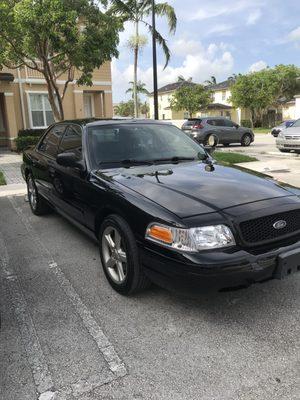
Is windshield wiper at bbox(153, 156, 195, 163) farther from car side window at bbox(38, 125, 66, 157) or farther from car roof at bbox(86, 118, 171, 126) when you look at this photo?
car side window at bbox(38, 125, 66, 157)

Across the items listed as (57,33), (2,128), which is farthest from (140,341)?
(2,128)

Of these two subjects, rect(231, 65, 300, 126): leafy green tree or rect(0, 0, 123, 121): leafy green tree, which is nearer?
rect(0, 0, 123, 121): leafy green tree

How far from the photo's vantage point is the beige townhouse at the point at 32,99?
60.8 ft

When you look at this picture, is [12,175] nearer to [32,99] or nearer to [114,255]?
[114,255]

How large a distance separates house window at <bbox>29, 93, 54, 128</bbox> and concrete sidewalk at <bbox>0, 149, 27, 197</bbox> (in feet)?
9.99

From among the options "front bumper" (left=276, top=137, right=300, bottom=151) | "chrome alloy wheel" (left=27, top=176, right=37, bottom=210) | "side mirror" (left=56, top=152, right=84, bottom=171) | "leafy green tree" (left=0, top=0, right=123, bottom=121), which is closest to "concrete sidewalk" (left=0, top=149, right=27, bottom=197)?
"chrome alloy wheel" (left=27, top=176, right=37, bottom=210)

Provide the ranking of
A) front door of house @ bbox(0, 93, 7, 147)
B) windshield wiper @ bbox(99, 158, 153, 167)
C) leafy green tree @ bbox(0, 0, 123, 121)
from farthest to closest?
front door of house @ bbox(0, 93, 7, 147)
leafy green tree @ bbox(0, 0, 123, 121)
windshield wiper @ bbox(99, 158, 153, 167)

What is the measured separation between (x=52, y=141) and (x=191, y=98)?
43436 millimetres

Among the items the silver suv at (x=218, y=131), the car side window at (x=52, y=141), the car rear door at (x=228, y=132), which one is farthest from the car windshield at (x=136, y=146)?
the car rear door at (x=228, y=132)

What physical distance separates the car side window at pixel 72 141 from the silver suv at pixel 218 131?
1473cm

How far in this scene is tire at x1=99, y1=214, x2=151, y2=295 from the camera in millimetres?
3172

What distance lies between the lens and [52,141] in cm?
556

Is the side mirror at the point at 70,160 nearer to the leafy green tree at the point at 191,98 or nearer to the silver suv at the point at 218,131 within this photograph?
the silver suv at the point at 218,131

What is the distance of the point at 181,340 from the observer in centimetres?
282
